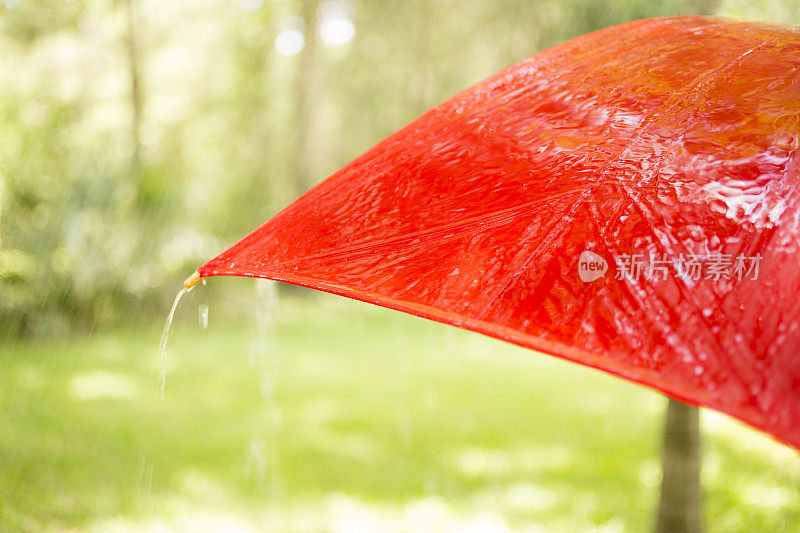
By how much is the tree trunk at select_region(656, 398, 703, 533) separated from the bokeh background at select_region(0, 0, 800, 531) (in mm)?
950

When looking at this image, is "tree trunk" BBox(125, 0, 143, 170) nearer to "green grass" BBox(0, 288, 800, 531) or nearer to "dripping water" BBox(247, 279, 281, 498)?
"dripping water" BBox(247, 279, 281, 498)

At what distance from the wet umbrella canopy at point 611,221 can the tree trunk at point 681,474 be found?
1.70 meters

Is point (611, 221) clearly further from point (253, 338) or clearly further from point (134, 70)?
point (134, 70)

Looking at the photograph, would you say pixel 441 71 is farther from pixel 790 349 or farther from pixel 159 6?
pixel 790 349

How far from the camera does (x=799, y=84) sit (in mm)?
1402

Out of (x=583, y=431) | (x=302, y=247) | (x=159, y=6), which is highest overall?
(x=159, y=6)

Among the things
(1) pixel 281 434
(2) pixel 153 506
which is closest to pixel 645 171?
(2) pixel 153 506

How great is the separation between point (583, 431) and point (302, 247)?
4.79 meters

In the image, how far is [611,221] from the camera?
128 centimetres

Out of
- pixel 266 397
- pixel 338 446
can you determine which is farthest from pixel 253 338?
pixel 338 446

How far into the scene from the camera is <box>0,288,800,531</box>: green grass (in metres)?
3.99

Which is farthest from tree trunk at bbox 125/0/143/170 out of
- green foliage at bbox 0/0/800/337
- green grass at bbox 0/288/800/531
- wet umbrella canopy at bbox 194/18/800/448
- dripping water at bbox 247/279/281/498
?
wet umbrella canopy at bbox 194/18/800/448

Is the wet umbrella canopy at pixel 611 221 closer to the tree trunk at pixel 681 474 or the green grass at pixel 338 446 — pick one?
the green grass at pixel 338 446

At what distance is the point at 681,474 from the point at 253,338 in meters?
6.38
